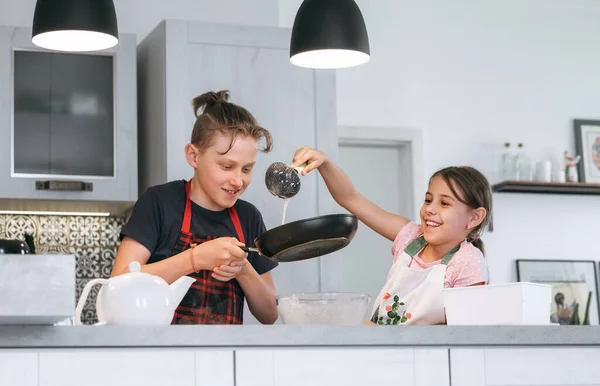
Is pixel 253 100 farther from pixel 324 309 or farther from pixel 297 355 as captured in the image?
pixel 297 355

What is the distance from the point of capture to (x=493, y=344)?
1.85 metres

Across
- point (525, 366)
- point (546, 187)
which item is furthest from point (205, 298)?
point (546, 187)

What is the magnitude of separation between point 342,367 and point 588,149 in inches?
160

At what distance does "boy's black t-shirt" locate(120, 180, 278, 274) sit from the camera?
2600mm

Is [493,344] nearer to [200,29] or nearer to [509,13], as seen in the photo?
[200,29]

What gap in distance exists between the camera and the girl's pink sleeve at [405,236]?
2.85 meters

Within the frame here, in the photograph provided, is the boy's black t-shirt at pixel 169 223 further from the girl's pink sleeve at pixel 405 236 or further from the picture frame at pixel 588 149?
the picture frame at pixel 588 149

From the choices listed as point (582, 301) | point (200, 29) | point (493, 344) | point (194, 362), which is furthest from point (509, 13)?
point (194, 362)

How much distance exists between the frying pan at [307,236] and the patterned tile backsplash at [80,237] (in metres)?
2.19

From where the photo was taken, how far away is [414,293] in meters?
2.60

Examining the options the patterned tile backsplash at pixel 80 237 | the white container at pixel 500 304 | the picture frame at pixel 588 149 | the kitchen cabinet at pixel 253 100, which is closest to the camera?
the white container at pixel 500 304

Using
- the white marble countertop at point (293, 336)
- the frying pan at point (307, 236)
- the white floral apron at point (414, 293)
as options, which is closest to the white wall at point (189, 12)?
the white floral apron at point (414, 293)

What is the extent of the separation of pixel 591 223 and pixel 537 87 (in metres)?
0.86

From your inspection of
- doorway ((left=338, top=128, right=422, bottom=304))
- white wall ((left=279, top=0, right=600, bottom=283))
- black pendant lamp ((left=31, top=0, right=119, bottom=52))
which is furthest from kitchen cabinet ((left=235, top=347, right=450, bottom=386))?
white wall ((left=279, top=0, right=600, bottom=283))
